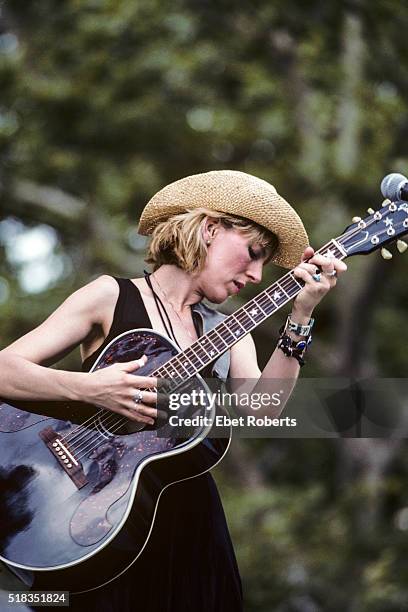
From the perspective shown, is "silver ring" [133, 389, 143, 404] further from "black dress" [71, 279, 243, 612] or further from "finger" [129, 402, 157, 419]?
"black dress" [71, 279, 243, 612]

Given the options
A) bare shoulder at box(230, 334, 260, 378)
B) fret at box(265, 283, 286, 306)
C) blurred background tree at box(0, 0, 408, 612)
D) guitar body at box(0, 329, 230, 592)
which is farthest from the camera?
blurred background tree at box(0, 0, 408, 612)

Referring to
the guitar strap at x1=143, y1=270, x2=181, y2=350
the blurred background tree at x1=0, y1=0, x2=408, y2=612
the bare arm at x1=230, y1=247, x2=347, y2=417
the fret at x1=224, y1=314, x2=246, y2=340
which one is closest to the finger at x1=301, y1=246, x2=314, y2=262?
the bare arm at x1=230, y1=247, x2=347, y2=417

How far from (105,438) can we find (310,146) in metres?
7.45

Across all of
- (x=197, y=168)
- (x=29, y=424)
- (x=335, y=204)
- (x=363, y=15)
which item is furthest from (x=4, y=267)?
(x=29, y=424)

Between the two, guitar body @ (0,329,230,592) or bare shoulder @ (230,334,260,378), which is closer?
guitar body @ (0,329,230,592)

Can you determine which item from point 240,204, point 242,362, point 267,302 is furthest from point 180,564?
point 240,204

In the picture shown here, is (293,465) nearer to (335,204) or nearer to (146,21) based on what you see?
(335,204)

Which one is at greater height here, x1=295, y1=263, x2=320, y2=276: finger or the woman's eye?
the woman's eye

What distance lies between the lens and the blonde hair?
2.48 metres

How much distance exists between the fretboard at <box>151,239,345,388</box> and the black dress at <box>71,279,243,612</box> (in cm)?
14

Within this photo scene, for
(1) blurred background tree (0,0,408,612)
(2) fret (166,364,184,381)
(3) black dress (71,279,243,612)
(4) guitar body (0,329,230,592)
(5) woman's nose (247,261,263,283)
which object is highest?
(1) blurred background tree (0,0,408,612)

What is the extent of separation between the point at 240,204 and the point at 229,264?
147 millimetres

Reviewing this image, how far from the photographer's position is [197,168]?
35.8 ft

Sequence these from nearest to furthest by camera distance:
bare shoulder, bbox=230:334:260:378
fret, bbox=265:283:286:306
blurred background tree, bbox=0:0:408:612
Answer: fret, bbox=265:283:286:306 → bare shoulder, bbox=230:334:260:378 → blurred background tree, bbox=0:0:408:612
